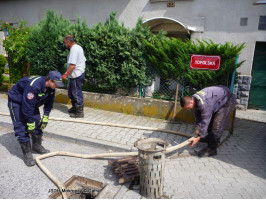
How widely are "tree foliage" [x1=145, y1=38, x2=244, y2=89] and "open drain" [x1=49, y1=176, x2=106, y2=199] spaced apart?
12.5 ft

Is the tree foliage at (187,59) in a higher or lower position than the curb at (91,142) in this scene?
higher

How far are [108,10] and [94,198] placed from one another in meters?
9.12

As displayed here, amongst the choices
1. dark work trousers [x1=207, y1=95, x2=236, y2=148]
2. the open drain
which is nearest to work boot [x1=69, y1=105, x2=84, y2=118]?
the open drain

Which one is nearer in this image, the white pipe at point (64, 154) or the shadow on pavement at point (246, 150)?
the white pipe at point (64, 154)

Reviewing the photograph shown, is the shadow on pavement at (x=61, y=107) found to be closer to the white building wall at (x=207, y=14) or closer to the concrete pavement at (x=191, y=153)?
the concrete pavement at (x=191, y=153)

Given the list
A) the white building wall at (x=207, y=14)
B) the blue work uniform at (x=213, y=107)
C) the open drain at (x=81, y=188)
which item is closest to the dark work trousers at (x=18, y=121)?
the open drain at (x=81, y=188)

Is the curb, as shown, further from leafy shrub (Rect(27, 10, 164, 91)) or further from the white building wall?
the white building wall

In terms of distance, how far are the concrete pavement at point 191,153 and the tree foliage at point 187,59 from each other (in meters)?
1.35

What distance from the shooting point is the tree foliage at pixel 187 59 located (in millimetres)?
5355

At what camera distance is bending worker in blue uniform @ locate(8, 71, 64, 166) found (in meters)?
3.57

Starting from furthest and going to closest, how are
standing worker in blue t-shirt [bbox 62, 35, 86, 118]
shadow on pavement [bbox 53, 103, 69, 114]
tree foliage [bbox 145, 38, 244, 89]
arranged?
shadow on pavement [bbox 53, 103, 69, 114] → standing worker in blue t-shirt [bbox 62, 35, 86, 118] → tree foliage [bbox 145, 38, 244, 89]

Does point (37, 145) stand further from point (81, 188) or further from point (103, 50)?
point (103, 50)

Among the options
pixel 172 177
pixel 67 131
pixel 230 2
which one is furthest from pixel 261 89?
pixel 67 131

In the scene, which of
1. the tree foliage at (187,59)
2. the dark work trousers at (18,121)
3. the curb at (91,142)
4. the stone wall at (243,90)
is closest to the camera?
the dark work trousers at (18,121)
